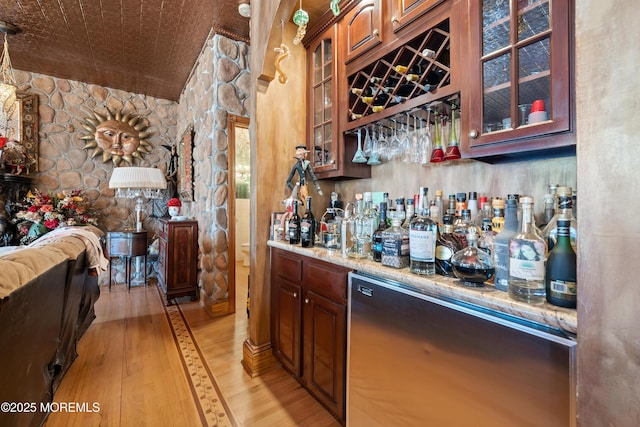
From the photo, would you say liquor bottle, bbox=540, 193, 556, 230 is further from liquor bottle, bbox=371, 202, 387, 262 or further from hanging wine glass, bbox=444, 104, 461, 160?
liquor bottle, bbox=371, 202, 387, 262

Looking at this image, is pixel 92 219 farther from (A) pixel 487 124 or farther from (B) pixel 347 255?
(A) pixel 487 124

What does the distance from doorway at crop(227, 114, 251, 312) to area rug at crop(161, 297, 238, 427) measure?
2.05 feet

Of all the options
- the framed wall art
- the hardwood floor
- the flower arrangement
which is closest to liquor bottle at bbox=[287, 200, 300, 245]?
the hardwood floor

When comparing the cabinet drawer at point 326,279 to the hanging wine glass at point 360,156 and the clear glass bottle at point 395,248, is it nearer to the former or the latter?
the clear glass bottle at point 395,248

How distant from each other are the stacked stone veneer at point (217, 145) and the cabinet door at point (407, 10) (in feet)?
6.62

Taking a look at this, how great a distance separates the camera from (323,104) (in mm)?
2002

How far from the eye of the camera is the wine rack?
1.30 m

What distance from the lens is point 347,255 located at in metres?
1.45

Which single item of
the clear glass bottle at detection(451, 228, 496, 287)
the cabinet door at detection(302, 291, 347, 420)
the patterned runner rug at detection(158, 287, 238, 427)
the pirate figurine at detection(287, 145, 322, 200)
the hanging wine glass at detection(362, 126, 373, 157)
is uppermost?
the hanging wine glass at detection(362, 126, 373, 157)

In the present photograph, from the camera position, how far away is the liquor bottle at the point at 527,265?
Answer: 2.58 ft

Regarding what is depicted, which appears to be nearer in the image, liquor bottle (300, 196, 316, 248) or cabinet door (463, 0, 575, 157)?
cabinet door (463, 0, 575, 157)

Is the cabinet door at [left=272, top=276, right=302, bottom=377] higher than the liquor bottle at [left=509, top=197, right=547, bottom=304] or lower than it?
lower

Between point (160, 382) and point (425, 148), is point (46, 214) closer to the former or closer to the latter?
point (160, 382)

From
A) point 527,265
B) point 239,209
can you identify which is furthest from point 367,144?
point 239,209
